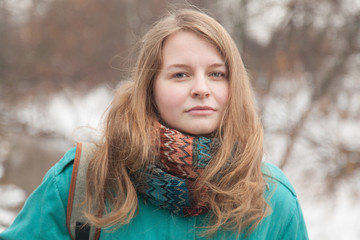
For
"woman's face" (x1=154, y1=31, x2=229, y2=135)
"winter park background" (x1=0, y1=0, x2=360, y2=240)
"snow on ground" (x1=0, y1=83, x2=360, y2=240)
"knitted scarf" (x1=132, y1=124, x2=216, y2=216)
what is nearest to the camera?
"knitted scarf" (x1=132, y1=124, x2=216, y2=216)

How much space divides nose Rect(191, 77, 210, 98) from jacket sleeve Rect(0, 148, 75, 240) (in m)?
0.53

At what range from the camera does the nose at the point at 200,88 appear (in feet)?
5.10

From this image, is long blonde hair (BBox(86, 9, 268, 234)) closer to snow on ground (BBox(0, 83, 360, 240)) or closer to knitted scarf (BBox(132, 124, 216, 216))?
knitted scarf (BBox(132, 124, 216, 216))

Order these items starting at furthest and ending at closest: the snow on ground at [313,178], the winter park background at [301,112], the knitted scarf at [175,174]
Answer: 1. the winter park background at [301,112]
2. the snow on ground at [313,178]
3. the knitted scarf at [175,174]

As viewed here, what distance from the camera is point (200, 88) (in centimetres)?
155

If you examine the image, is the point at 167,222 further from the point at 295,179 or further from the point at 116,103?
the point at 295,179

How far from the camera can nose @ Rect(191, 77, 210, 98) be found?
156 cm

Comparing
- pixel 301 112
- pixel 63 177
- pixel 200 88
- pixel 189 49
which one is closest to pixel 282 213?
pixel 200 88

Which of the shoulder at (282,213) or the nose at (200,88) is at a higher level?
the nose at (200,88)

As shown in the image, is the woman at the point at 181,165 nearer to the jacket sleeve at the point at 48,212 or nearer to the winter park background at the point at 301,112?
the jacket sleeve at the point at 48,212

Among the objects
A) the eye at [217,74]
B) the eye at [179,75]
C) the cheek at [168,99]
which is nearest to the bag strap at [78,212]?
the cheek at [168,99]

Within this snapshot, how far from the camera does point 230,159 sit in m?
1.55

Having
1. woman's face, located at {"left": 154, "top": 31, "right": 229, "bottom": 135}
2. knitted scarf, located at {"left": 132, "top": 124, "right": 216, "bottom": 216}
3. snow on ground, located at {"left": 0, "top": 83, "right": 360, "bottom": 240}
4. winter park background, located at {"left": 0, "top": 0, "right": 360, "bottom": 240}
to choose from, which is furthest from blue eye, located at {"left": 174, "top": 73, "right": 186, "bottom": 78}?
snow on ground, located at {"left": 0, "top": 83, "right": 360, "bottom": 240}

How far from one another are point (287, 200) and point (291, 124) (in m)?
4.43
